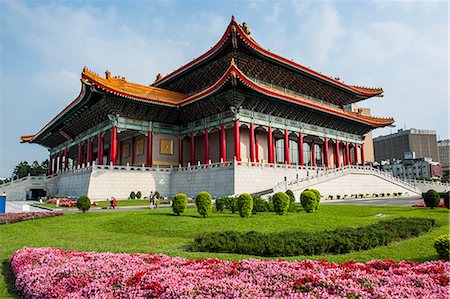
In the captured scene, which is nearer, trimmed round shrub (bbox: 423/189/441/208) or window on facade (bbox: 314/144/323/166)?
trimmed round shrub (bbox: 423/189/441/208)

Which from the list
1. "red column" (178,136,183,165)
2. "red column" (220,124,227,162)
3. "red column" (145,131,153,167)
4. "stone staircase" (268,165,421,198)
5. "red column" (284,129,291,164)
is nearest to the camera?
"stone staircase" (268,165,421,198)

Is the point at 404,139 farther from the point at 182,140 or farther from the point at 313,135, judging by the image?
the point at 182,140

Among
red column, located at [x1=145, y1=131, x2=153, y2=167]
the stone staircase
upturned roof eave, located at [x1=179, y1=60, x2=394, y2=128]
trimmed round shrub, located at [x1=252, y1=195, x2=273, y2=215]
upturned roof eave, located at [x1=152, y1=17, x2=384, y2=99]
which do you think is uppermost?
upturned roof eave, located at [x1=152, y1=17, x2=384, y2=99]

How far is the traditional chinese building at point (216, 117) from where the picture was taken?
→ 2900cm

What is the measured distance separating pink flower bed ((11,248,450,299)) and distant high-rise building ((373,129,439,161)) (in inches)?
4837

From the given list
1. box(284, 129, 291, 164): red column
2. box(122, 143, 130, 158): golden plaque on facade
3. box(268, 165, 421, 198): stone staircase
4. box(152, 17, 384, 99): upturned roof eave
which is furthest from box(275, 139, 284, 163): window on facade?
box(122, 143, 130, 158): golden plaque on facade

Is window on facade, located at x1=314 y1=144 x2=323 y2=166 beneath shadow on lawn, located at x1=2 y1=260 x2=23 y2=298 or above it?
above

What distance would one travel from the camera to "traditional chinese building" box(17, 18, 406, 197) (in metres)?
29.0

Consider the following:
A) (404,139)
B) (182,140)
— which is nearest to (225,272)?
(182,140)

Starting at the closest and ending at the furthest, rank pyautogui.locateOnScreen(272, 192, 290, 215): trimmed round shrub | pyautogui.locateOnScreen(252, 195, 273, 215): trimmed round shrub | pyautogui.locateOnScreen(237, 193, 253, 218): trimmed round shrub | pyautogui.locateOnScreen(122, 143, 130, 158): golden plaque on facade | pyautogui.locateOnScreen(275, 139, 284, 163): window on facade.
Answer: pyautogui.locateOnScreen(237, 193, 253, 218): trimmed round shrub → pyautogui.locateOnScreen(272, 192, 290, 215): trimmed round shrub → pyautogui.locateOnScreen(252, 195, 273, 215): trimmed round shrub → pyautogui.locateOnScreen(275, 139, 284, 163): window on facade → pyautogui.locateOnScreen(122, 143, 130, 158): golden plaque on facade

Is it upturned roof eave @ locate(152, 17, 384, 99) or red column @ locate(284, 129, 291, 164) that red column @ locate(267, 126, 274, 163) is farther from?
upturned roof eave @ locate(152, 17, 384, 99)

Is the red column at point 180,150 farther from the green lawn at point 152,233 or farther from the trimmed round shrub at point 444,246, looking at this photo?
the trimmed round shrub at point 444,246

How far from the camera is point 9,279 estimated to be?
6723mm

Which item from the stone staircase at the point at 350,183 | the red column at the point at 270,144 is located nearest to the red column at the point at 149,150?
the red column at the point at 270,144
